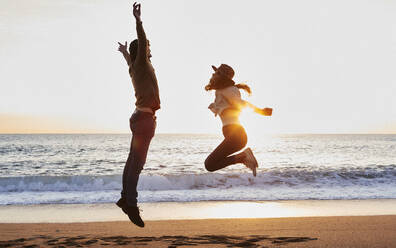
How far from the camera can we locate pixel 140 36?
5246 millimetres

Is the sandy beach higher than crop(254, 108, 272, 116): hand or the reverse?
the reverse

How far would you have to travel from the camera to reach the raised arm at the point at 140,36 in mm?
5191

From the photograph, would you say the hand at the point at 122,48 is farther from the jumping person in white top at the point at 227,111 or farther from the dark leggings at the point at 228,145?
the dark leggings at the point at 228,145

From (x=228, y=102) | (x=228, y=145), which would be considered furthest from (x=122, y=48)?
(x=228, y=145)

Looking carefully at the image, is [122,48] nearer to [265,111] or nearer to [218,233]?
[265,111]

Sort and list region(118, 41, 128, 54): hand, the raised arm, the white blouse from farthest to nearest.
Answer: the white blouse < region(118, 41, 128, 54): hand < the raised arm

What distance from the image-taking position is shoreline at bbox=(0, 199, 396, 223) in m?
11.0

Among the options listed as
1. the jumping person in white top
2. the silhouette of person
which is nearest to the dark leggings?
the jumping person in white top

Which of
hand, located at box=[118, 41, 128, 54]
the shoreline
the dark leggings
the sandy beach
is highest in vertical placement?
hand, located at box=[118, 41, 128, 54]

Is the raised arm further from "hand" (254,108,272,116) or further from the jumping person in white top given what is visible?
"hand" (254,108,272,116)

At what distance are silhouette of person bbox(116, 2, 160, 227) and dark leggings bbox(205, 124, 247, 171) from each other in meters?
1.18

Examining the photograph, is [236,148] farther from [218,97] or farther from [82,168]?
[82,168]

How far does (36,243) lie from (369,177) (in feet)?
64.8

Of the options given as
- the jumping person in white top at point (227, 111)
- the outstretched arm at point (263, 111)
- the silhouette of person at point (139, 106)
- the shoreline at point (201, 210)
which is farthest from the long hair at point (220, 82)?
the shoreline at point (201, 210)
